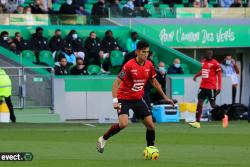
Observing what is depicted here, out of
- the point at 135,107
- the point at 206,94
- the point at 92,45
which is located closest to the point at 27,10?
the point at 92,45

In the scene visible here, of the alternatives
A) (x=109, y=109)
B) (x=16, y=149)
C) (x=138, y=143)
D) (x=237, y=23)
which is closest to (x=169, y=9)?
(x=237, y=23)

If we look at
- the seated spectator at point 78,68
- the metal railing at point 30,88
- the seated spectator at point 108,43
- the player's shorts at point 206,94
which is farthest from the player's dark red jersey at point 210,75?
the seated spectator at point 108,43

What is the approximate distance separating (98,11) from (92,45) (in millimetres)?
2385

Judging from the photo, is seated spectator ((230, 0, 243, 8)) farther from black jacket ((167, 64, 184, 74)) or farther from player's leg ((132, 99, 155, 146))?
player's leg ((132, 99, 155, 146))

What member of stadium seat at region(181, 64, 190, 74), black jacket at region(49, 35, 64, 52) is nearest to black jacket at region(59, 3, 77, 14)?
black jacket at region(49, 35, 64, 52)

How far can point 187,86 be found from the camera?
115 ft

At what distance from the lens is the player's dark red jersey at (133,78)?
17688 millimetres

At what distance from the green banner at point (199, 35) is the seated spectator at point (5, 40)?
6.46m

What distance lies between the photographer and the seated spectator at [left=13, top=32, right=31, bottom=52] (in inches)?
1332

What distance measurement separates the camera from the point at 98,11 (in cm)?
3744

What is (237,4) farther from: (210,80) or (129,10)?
(210,80)

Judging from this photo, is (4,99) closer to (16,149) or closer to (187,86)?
(187,86)

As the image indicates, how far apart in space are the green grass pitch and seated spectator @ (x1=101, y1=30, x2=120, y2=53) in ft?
23.3

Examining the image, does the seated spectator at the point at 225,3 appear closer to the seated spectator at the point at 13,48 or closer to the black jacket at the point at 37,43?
the black jacket at the point at 37,43
